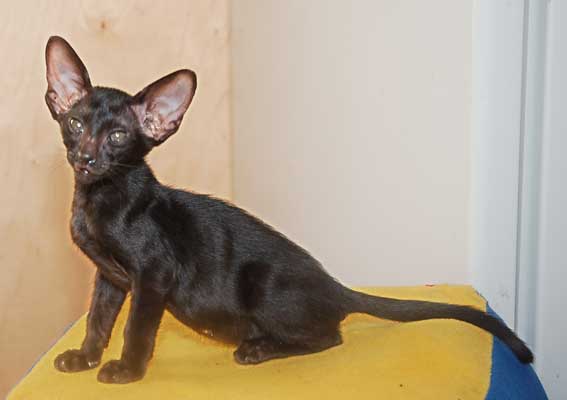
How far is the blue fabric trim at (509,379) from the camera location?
1357 mm

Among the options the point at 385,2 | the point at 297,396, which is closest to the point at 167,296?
the point at 297,396

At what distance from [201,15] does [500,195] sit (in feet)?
3.36

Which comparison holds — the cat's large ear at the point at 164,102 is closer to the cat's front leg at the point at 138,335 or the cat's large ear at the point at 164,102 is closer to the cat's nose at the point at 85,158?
the cat's nose at the point at 85,158

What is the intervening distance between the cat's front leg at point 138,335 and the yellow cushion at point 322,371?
20 millimetres

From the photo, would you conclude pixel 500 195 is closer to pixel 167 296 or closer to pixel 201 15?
pixel 167 296

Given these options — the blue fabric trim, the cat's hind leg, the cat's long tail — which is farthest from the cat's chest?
the blue fabric trim

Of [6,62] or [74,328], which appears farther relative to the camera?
[6,62]

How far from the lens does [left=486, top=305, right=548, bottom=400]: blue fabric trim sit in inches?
53.4

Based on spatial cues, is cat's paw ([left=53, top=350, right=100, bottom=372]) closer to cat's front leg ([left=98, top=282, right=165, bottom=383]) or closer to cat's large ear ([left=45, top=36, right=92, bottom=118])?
cat's front leg ([left=98, top=282, right=165, bottom=383])

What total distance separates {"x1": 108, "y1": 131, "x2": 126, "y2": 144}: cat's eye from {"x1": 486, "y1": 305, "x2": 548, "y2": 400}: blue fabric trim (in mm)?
677

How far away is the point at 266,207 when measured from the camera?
2.38 m

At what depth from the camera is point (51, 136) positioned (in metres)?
2.14

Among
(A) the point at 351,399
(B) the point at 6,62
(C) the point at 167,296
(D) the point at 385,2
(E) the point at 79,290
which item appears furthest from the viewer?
(E) the point at 79,290

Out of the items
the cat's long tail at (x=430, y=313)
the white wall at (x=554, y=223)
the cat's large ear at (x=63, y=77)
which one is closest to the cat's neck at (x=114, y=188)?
the cat's large ear at (x=63, y=77)
